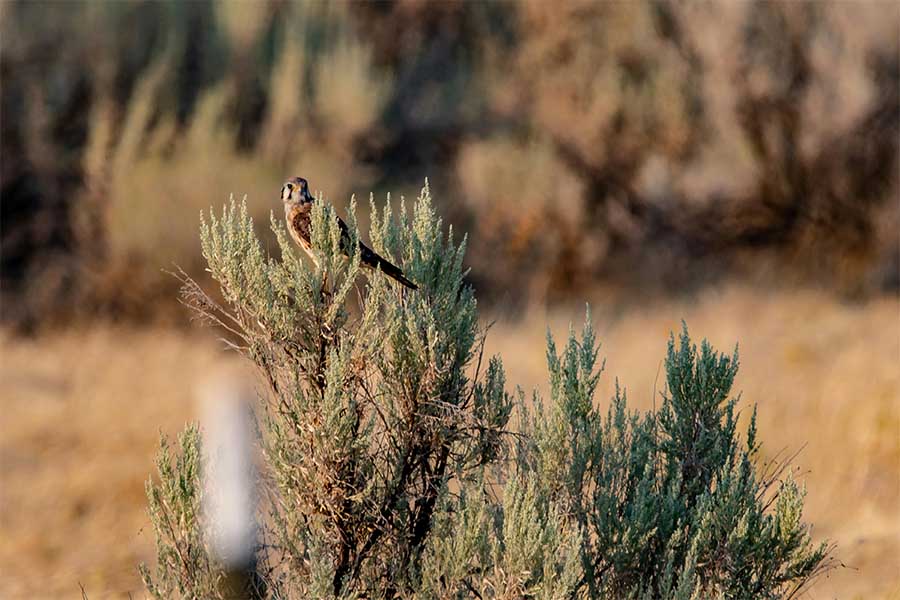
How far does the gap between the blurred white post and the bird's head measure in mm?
957

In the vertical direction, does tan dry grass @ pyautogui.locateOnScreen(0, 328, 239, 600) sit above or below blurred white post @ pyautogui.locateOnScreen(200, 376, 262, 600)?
above

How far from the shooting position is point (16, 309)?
1228 cm

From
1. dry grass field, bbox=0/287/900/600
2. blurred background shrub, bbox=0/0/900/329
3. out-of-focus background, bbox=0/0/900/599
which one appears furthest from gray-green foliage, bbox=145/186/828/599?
blurred background shrub, bbox=0/0/900/329

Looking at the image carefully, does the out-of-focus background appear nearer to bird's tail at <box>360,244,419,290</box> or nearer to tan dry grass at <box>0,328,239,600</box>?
tan dry grass at <box>0,328,239,600</box>

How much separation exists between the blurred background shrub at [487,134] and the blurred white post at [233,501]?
24.2 feet

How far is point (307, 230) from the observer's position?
15.5 ft

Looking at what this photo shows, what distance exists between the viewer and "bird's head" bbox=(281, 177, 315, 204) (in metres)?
4.96

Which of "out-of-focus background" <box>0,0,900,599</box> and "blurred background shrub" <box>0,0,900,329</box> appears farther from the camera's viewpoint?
"blurred background shrub" <box>0,0,900,329</box>

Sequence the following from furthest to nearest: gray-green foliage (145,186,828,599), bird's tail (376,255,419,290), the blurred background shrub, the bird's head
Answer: the blurred background shrub < the bird's head < bird's tail (376,255,419,290) < gray-green foliage (145,186,828,599)

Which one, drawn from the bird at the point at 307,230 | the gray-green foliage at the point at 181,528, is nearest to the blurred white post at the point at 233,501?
the gray-green foliage at the point at 181,528

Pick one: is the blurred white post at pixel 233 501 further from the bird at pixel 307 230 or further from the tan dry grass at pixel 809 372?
the tan dry grass at pixel 809 372

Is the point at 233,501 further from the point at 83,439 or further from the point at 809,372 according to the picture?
the point at 809,372

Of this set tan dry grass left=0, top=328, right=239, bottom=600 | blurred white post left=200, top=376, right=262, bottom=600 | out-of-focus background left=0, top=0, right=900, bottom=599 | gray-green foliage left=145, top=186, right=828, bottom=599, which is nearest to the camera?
gray-green foliage left=145, top=186, right=828, bottom=599

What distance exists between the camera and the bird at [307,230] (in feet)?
14.0
